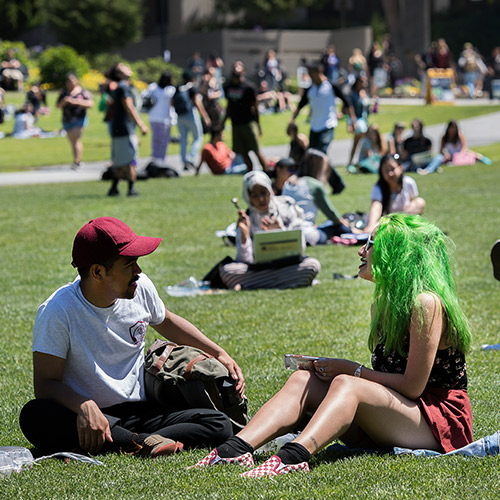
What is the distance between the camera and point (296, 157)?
15570mm

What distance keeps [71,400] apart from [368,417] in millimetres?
1293

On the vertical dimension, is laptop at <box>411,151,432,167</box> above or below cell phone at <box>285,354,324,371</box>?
below

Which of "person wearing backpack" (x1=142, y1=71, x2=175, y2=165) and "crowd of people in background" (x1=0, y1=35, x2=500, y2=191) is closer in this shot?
"crowd of people in background" (x1=0, y1=35, x2=500, y2=191)

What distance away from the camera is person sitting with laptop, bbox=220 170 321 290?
8422 mm

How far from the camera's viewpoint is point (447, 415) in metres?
4.09

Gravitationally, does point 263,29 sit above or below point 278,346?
above

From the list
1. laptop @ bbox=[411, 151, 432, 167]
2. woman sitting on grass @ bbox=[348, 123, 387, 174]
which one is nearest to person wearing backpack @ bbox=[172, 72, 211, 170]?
woman sitting on grass @ bbox=[348, 123, 387, 174]

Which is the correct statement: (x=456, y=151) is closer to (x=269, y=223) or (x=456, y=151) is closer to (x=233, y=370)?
(x=269, y=223)

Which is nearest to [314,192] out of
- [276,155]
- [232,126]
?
[232,126]

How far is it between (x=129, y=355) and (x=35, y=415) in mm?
493

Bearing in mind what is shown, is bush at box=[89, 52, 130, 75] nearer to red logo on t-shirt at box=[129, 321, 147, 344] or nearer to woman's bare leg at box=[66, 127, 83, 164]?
woman's bare leg at box=[66, 127, 83, 164]

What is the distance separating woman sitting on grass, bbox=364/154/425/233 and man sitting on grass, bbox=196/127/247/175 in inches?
333

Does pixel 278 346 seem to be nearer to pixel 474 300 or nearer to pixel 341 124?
pixel 474 300

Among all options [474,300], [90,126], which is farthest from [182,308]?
[90,126]
